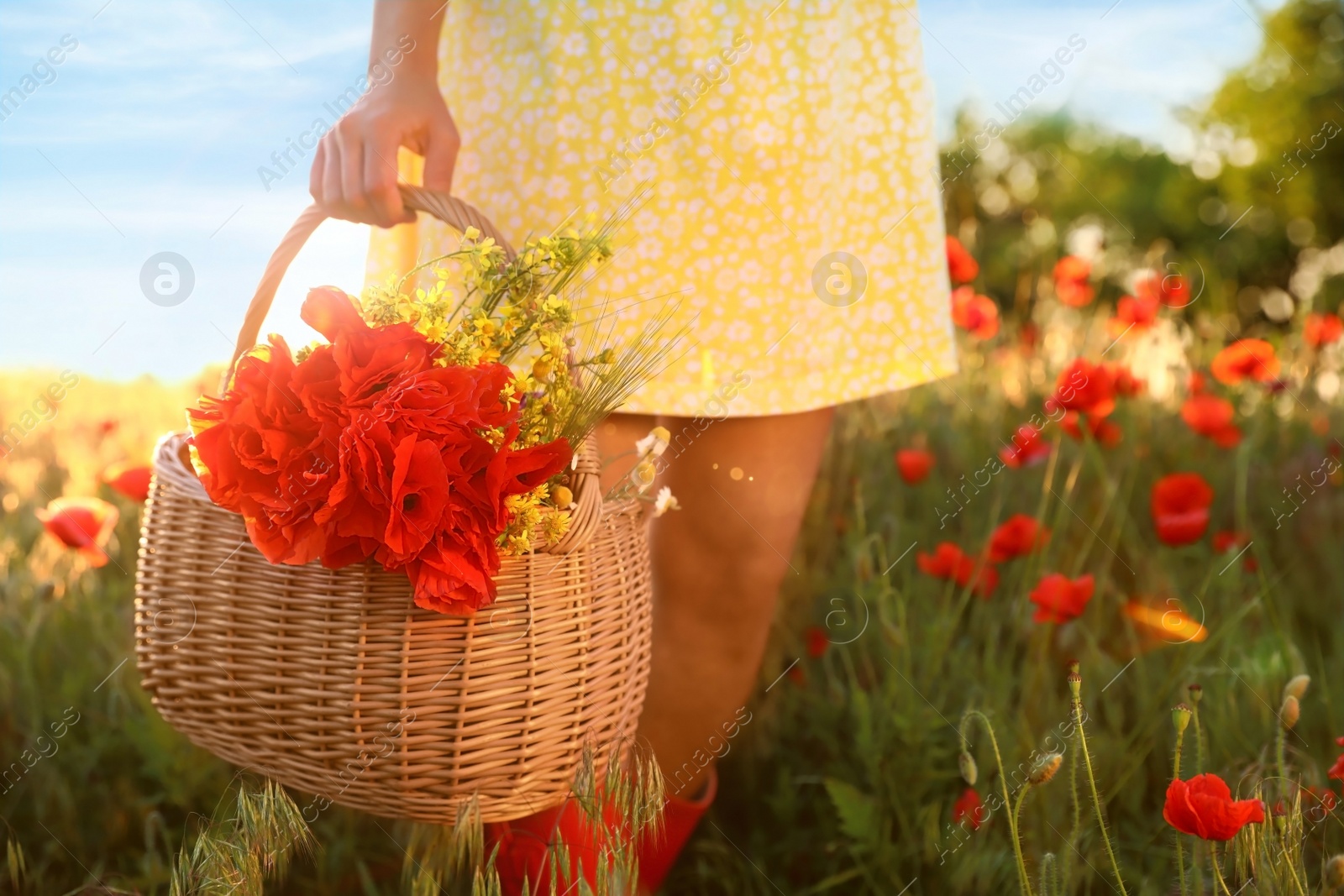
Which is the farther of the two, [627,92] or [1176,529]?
[1176,529]

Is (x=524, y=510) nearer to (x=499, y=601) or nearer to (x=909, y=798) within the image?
(x=499, y=601)

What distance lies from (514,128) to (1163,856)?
3.45 feet

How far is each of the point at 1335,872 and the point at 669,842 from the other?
0.73 m

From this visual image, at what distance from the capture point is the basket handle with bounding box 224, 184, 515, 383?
36.7 inches

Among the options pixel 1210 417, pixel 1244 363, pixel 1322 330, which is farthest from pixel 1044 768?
pixel 1322 330

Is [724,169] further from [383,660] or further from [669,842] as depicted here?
[669,842]

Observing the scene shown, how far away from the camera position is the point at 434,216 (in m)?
0.94

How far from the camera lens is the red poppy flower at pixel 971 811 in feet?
3.67

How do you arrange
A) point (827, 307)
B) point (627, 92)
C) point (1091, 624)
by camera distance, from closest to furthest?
point (627, 92), point (827, 307), point (1091, 624)

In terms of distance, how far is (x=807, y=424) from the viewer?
1311mm

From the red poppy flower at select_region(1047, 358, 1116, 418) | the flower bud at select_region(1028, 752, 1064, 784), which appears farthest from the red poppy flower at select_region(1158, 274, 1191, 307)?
the flower bud at select_region(1028, 752, 1064, 784)

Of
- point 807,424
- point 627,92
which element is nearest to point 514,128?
point 627,92

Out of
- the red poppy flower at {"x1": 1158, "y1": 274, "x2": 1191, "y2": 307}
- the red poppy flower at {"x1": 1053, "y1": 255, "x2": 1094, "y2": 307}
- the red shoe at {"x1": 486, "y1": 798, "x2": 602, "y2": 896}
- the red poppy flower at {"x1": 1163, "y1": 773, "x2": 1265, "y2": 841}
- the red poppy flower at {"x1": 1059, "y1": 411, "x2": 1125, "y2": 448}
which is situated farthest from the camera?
the red poppy flower at {"x1": 1053, "y1": 255, "x2": 1094, "y2": 307}

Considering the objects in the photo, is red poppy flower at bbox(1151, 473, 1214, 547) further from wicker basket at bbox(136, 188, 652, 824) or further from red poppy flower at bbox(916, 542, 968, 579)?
wicker basket at bbox(136, 188, 652, 824)
